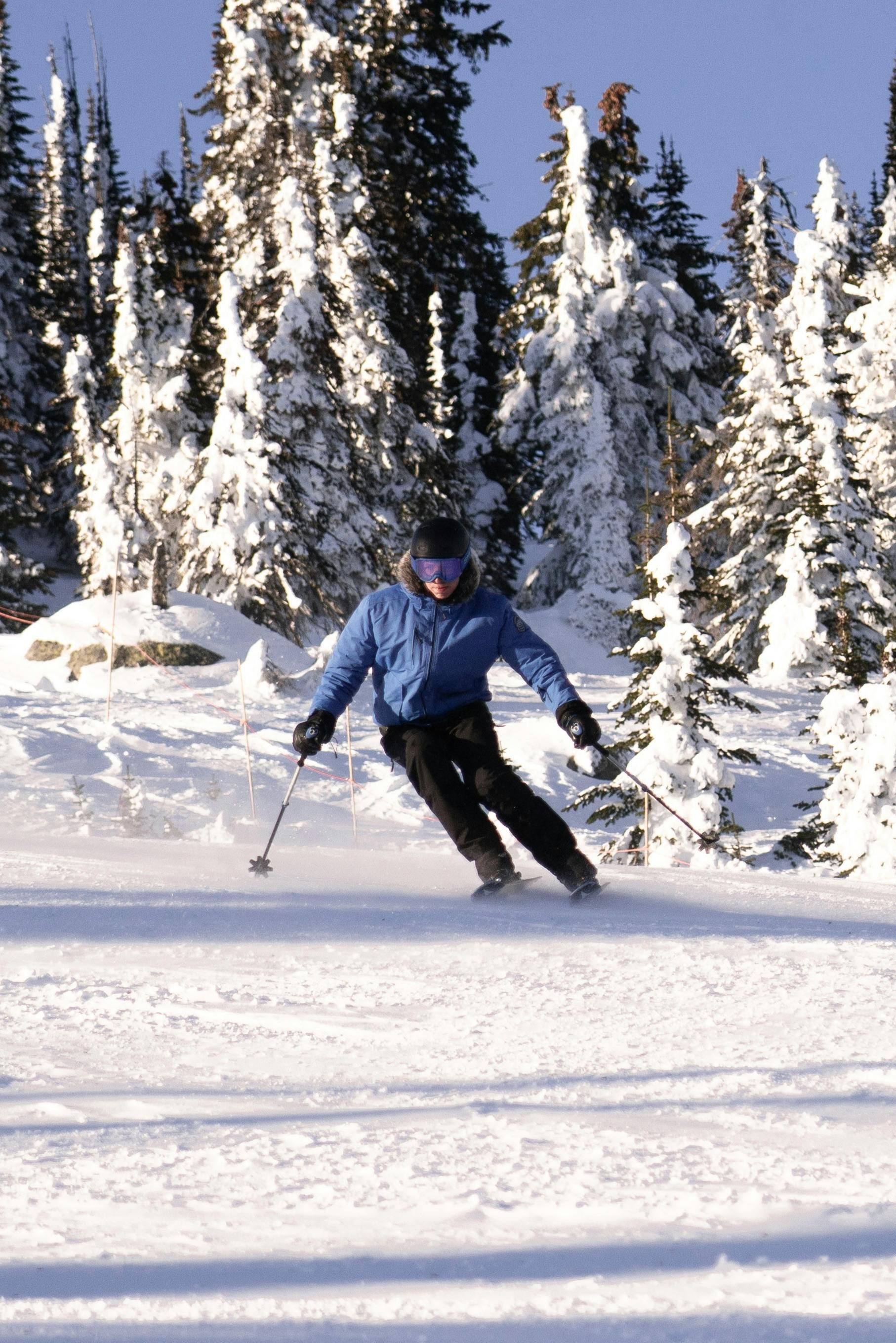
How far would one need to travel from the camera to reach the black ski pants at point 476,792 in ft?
18.4

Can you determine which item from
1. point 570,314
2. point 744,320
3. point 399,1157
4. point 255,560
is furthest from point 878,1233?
point 744,320

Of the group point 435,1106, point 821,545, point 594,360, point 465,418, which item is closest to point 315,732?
point 435,1106

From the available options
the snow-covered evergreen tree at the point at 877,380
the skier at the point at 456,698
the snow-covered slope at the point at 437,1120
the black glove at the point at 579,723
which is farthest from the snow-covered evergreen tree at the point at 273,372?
the snow-covered slope at the point at 437,1120

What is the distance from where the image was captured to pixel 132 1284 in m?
2.27

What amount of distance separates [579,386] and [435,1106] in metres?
27.6

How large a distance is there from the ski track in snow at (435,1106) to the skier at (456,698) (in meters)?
0.27

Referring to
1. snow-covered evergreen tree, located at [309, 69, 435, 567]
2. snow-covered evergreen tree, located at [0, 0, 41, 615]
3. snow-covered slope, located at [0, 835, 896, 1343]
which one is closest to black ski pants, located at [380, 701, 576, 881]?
snow-covered slope, located at [0, 835, 896, 1343]

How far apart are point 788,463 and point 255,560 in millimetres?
8912

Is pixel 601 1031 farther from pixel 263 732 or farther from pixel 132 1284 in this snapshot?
pixel 263 732

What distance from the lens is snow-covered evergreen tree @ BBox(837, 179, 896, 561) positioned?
77.9 ft

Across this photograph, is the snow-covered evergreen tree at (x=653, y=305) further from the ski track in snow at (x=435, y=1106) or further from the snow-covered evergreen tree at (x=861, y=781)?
the ski track in snow at (x=435, y=1106)

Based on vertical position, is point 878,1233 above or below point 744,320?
→ below

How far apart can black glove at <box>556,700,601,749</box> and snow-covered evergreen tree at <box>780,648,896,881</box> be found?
6389 millimetres

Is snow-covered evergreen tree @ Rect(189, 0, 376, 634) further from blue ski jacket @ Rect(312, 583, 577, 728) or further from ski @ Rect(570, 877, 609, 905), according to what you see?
ski @ Rect(570, 877, 609, 905)
